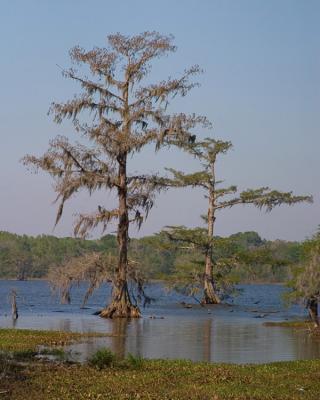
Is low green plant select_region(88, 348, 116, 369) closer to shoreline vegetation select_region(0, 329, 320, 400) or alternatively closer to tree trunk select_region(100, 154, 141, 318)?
shoreline vegetation select_region(0, 329, 320, 400)

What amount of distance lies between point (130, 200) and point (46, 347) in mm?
18151

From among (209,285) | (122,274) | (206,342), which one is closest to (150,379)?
(206,342)

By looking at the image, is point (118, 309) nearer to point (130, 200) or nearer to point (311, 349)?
point (130, 200)

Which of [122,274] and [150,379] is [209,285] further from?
[150,379]

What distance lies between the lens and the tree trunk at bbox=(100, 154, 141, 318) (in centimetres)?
3703

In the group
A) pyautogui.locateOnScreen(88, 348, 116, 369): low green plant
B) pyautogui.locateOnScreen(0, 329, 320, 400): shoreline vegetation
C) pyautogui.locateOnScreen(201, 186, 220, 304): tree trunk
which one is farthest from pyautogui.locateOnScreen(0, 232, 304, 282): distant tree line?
pyautogui.locateOnScreen(88, 348, 116, 369): low green plant

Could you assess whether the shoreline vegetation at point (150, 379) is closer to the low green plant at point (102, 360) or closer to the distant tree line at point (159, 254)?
the low green plant at point (102, 360)

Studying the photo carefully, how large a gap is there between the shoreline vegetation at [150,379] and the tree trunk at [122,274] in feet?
60.8

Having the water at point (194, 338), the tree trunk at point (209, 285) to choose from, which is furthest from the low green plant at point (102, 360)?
the tree trunk at point (209, 285)

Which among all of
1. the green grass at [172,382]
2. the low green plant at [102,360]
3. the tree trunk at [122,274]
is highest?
the tree trunk at [122,274]

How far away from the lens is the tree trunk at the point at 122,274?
121ft

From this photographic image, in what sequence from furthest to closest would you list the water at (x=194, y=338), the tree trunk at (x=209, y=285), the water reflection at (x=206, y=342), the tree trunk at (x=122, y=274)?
the tree trunk at (x=209, y=285) < the tree trunk at (x=122, y=274) < the water at (x=194, y=338) < the water reflection at (x=206, y=342)

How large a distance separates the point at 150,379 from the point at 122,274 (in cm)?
2340

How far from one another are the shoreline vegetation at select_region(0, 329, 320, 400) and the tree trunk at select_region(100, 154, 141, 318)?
60.8 feet
